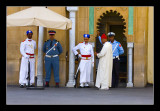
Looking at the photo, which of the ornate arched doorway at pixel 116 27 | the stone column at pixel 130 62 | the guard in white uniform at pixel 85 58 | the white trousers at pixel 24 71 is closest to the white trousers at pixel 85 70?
the guard in white uniform at pixel 85 58

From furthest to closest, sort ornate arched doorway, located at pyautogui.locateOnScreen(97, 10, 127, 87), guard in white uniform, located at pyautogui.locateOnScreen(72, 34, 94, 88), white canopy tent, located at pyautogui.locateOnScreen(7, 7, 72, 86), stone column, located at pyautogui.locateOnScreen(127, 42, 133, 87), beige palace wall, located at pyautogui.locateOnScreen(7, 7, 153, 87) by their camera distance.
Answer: ornate arched doorway, located at pyautogui.locateOnScreen(97, 10, 127, 87) → stone column, located at pyautogui.locateOnScreen(127, 42, 133, 87) → beige palace wall, located at pyautogui.locateOnScreen(7, 7, 153, 87) → guard in white uniform, located at pyautogui.locateOnScreen(72, 34, 94, 88) → white canopy tent, located at pyautogui.locateOnScreen(7, 7, 72, 86)

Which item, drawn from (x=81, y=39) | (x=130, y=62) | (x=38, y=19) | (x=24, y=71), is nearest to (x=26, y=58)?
(x=24, y=71)

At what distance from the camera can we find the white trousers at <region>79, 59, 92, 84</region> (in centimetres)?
1329

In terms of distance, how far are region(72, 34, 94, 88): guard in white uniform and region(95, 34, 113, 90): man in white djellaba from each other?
1.82ft

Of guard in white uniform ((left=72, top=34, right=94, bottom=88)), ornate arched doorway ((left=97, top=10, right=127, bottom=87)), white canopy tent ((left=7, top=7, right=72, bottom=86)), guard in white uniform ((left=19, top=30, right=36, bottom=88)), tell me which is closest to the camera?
white canopy tent ((left=7, top=7, right=72, bottom=86))

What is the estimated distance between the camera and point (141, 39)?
1391 centimetres

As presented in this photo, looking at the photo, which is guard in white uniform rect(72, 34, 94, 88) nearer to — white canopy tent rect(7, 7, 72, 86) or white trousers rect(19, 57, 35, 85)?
white canopy tent rect(7, 7, 72, 86)

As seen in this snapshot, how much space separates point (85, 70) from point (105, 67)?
32.2 inches

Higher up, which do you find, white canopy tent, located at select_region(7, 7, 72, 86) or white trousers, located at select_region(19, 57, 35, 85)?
white canopy tent, located at select_region(7, 7, 72, 86)

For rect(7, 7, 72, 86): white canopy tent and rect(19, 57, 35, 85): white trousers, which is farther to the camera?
rect(19, 57, 35, 85): white trousers

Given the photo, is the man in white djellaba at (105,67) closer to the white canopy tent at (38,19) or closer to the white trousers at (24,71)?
the white canopy tent at (38,19)

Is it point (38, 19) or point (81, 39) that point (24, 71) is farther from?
point (81, 39)

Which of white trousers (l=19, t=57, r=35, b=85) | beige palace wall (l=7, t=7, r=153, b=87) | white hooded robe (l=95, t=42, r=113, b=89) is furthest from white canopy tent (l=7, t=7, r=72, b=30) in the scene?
white trousers (l=19, t=57, r=35, b=85)

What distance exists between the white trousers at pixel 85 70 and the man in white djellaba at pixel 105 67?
1.89 ft
